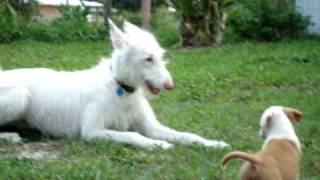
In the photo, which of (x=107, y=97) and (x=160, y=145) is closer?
(x=160, y=145)

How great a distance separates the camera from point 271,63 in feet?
39.6

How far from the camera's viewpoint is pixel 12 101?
21.9 feet

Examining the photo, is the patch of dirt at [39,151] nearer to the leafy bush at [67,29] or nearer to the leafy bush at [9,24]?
the leafy bush at [9,24]

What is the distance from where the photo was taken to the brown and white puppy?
428 centimetres

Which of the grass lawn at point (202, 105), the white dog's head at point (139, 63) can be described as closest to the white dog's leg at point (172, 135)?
the grass lawn at point (202, 105)

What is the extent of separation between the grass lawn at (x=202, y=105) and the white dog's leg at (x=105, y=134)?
0.10 metres

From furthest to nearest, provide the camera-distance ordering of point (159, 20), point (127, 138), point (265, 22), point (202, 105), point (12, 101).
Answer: point (159, 20), point (265, 22), point (202, 105), point (12, 101), point (127, 138)

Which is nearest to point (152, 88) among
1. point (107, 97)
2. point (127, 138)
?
point (107, 97)

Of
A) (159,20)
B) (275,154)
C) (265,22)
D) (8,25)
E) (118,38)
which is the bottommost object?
(159,20)

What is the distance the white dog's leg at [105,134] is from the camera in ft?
20.0

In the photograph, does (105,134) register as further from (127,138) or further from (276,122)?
(276,122)

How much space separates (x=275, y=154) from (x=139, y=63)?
7.06 ft

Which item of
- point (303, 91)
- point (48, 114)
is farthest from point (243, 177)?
point (303, 91)

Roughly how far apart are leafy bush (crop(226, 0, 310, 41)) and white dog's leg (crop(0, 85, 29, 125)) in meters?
10.1
